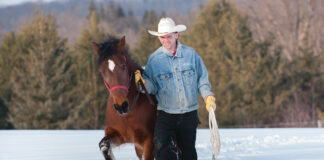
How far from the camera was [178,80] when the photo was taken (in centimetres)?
417

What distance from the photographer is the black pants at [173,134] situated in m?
4.17

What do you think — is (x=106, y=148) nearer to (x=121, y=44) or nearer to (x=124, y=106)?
(x=124, y=106)

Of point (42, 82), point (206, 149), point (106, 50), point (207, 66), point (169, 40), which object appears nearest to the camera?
point (106, 50)

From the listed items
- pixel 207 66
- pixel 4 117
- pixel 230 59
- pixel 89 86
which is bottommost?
pixel 4 117

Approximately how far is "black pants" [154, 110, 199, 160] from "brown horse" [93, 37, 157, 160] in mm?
171

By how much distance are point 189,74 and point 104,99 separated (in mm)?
22117

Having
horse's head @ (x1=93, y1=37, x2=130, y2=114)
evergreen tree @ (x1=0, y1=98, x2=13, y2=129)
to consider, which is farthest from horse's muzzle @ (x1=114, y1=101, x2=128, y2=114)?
evergreen tree @ (x1=0, y1=98, x2=13, y2=129)

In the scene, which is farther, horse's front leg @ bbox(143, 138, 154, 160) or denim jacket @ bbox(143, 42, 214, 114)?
horse's front leg @ bbox(143, 138, 154, 160)

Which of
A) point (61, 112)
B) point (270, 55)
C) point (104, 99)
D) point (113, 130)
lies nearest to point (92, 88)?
point (104, 99)

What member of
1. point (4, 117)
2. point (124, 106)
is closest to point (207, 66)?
point (4, 117)

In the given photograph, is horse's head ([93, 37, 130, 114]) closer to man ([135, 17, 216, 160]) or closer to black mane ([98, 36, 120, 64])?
black mane ([98, 36, 120, 64])

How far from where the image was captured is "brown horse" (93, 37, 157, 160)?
4090mm

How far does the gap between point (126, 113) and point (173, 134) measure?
2.00 ft

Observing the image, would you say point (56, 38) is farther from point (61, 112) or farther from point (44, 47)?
point (61, 112)
